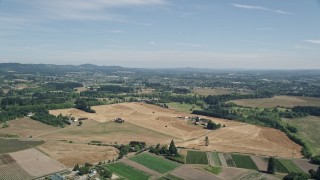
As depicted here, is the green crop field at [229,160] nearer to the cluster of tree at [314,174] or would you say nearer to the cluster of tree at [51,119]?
the cluster of tree at [314,174]

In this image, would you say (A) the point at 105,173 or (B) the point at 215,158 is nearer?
(A) the point at 105,173

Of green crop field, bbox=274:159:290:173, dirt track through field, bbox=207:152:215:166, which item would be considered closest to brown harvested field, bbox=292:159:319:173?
green crop field, bbox=274:159:290:173

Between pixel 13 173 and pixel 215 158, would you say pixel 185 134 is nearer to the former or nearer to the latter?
pixel 215 158

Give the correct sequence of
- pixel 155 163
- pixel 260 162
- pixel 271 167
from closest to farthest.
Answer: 1. pixel 271 167
2. pixel 155 163
3. pixel 260 162

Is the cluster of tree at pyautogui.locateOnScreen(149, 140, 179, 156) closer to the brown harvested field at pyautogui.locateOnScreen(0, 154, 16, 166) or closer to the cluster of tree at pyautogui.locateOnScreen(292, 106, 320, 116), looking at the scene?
the brown harvested field at pyautogui.locateOnScreen(0, 154, 16, 166)

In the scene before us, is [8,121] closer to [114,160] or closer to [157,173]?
[114,160]

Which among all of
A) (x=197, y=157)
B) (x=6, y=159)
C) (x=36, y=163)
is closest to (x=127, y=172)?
(x=36, y=163)

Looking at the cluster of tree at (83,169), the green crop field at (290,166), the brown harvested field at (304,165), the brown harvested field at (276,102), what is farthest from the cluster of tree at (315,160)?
the brown harvested field at (276,102)

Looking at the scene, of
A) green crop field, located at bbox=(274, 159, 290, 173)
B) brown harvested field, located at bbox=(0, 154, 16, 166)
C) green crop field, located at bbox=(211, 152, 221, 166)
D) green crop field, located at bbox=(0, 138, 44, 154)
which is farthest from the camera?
green crop field, located at bbox=(0, 138, 44, 154)
